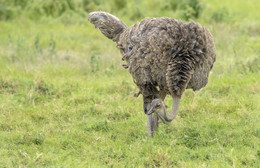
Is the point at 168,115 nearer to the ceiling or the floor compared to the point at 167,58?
nearer to the floor

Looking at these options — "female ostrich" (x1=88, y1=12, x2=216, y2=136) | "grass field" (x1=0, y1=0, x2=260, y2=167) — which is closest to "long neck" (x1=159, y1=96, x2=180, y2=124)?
"female ostrich" (x1=88, y1=12, x2=216, y2=136)

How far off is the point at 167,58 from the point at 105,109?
2.29 metres

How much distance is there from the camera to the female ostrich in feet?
23.1

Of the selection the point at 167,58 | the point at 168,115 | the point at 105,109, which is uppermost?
the point at 167,58

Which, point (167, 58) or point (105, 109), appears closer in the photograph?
point (167, 58)

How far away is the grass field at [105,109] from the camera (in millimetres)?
7129

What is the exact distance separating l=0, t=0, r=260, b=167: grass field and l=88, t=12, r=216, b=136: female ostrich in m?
0.67

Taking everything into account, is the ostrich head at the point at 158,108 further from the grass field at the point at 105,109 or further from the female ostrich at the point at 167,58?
the grass field at the point at 105,109

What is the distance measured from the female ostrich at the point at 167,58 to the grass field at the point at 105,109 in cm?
67

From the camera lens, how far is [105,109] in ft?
29.8

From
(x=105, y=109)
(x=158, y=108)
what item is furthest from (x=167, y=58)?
(x=105, y=109)

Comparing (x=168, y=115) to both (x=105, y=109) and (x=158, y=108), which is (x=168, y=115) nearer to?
(x=158, y=108)

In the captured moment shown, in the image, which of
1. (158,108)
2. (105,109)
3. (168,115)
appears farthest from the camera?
(105,109)

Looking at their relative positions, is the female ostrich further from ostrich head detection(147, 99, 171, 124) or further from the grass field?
the grass field
